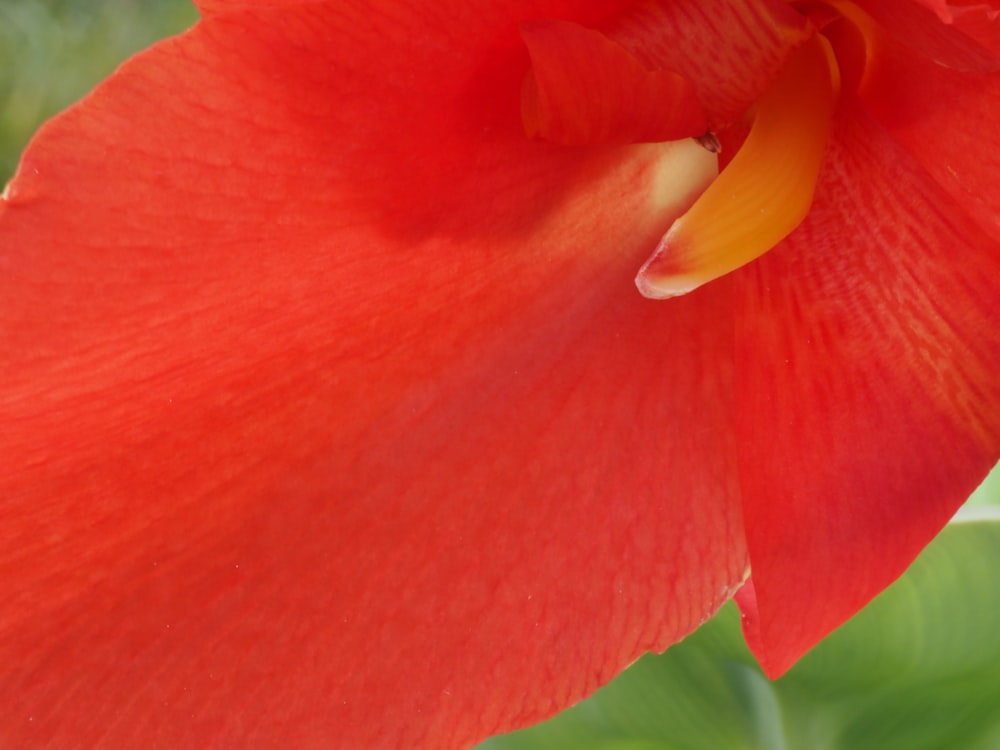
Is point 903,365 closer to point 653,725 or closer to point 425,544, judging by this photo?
point 425,544

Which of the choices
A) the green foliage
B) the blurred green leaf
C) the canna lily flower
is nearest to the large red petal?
the canna lily flower

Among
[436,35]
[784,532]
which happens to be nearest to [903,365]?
[784,532]

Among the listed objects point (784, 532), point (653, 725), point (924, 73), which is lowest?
point (653, 725)

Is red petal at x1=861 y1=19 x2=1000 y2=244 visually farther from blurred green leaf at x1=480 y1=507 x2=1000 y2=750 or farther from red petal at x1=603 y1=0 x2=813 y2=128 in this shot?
blurred green leaf at x1=480 y1=507 x2=1000 y2=750

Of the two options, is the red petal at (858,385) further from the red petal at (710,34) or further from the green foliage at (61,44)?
the green foliage at (61,44)

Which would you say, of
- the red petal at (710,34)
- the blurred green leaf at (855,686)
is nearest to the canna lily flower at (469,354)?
the red petal at (710,34)

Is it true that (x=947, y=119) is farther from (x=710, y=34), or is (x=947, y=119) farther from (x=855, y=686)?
(x=855, y=686)
